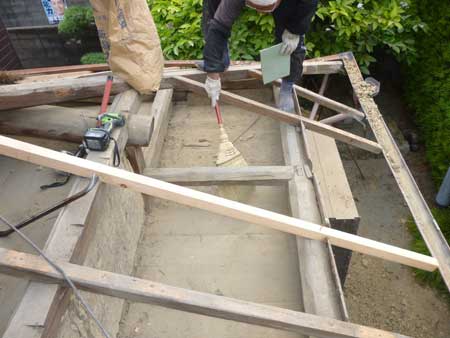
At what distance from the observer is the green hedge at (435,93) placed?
459 cm

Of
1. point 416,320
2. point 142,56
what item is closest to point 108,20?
point 142,56

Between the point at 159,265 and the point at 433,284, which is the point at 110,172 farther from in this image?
the point at 433,284

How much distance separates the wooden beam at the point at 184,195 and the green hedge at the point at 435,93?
10.2ft

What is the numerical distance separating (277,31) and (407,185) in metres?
1.84

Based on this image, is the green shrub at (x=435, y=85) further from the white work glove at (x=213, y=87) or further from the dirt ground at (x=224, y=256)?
the white work glove at (x=213, y=87)

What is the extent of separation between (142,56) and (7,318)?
6.52ft

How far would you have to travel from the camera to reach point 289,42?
297cm

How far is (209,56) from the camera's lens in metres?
2.89

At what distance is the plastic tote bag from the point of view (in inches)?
100

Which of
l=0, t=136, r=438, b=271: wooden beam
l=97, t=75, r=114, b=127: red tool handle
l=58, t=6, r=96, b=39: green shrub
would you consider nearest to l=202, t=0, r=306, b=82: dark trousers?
l=97, t=75, r=114, b=127: red tool handle

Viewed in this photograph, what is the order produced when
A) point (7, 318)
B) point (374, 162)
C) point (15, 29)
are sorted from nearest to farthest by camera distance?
point (7, 318) < point (374, 162) < point (15, 29)

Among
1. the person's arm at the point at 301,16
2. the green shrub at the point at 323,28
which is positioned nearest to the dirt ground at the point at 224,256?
the green shrub at the point at 323,28

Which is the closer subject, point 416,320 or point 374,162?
point 416,320

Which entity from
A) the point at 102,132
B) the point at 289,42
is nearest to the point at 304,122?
the point at 289,42
